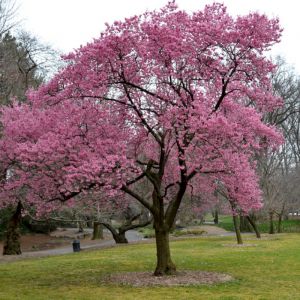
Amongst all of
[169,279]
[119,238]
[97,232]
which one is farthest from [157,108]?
[97,232]

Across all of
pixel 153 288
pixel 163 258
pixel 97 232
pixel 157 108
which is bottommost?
pixel 153 288

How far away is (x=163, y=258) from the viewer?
42.2 feet

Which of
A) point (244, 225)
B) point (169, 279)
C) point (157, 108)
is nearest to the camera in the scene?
point (169, 279)

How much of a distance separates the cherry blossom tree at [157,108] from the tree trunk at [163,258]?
0.03 m

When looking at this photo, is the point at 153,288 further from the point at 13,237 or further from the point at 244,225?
the point at 244,225

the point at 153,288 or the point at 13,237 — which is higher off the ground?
the point at 13,237

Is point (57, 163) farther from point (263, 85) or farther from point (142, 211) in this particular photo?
point (142, 211)

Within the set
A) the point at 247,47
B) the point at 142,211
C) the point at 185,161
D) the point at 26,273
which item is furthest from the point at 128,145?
the point at 142,211

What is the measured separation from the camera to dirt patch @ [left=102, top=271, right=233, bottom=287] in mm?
11598

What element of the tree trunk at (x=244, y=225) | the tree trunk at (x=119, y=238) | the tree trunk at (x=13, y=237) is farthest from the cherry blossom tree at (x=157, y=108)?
the tree trunk at (x=244, y=225)

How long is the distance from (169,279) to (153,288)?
4.33 ft

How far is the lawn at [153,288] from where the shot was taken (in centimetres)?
994

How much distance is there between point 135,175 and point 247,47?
4.35 meters

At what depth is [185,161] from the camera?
468 inches
